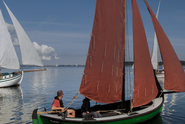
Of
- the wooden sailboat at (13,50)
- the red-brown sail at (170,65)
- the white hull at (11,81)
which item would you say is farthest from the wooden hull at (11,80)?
the red-brown sail at (170,65)

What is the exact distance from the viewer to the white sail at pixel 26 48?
2974 cm

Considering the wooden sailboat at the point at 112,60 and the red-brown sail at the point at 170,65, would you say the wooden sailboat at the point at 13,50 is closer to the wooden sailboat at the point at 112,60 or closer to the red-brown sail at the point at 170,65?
the wooden sailboat at the point at 112,60

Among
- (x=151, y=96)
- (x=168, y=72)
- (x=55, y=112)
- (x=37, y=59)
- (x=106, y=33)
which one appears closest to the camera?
(x=55, y=112)

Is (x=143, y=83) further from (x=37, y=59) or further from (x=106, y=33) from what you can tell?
(x=37, y=59)

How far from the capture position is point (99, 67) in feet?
34.1

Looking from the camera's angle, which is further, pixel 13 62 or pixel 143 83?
pixel 13 62

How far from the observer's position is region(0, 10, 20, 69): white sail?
29.6 meters

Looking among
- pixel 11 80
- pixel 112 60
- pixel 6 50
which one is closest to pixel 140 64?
pixel 112 60

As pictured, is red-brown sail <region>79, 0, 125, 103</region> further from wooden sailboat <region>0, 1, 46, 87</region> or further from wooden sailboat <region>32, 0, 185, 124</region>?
wooden sailboat <region>0, 1, 46, 87</region>

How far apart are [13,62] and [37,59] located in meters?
4.26

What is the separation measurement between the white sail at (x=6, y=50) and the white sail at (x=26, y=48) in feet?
6.13

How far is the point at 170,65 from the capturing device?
1185cm

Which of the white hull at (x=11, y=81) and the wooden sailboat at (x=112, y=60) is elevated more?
the wooden sailboat at (x=112, y=60)

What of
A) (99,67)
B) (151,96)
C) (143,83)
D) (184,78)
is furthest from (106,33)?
(184,78)
